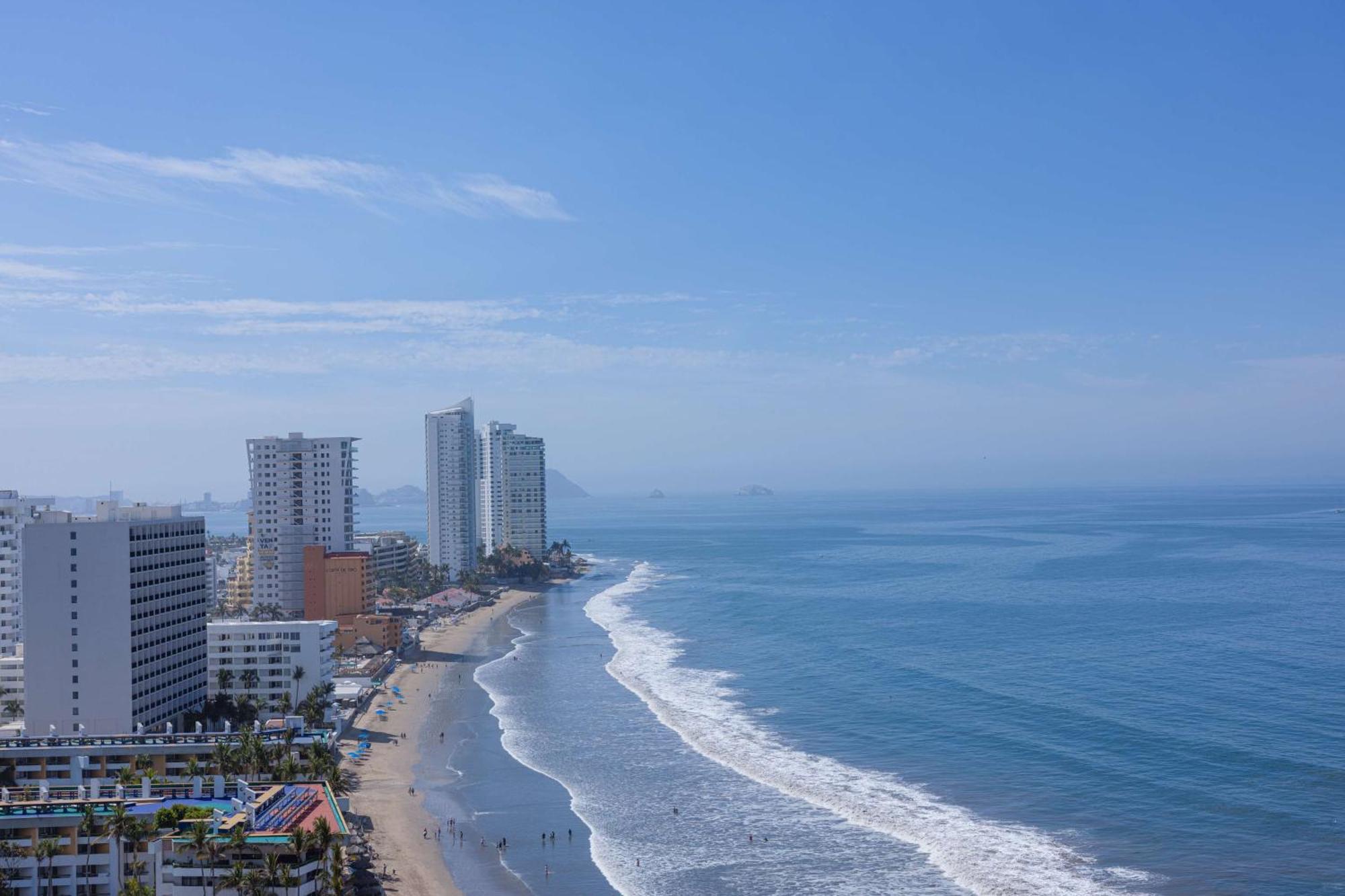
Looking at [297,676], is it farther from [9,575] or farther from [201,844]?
[201,844]

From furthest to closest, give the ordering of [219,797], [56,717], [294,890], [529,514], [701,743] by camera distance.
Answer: [529,514], [701,743], [56,717], [219,797], [294,890]

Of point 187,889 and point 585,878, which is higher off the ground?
point 187,889

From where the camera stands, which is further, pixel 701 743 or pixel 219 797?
pixel 701 743

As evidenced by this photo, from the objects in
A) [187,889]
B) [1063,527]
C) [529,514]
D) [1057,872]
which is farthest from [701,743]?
[1063,527]

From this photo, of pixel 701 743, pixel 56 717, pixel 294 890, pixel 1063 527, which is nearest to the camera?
pixel 294 890

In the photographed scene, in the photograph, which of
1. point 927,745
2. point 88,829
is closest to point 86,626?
point 88,829

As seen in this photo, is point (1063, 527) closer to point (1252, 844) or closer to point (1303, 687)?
point (1303, 687)

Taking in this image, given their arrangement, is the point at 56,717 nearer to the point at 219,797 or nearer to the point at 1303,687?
the point at 219,797
